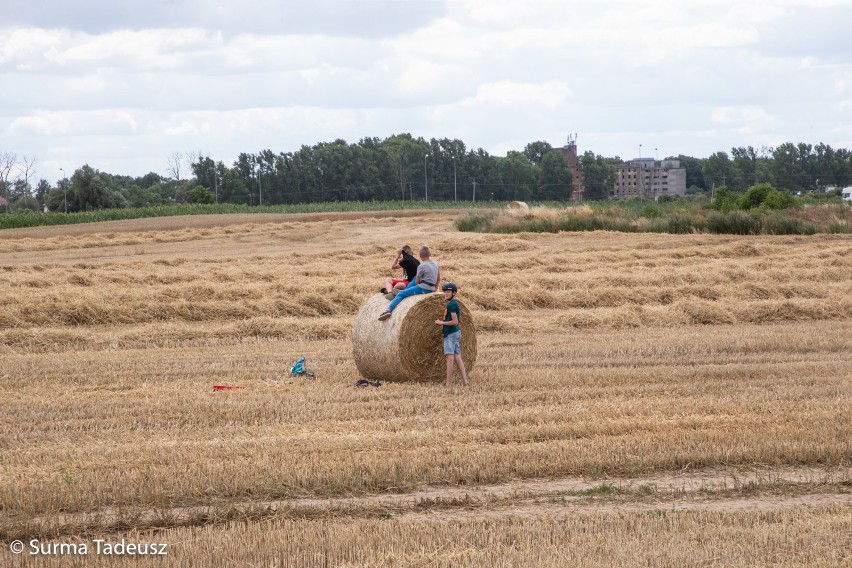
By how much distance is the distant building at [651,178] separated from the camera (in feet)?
563

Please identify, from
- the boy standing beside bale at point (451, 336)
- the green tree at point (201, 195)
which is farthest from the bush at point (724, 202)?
the green tree at point (201, 195)

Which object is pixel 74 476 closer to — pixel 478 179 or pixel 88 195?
pixel 88 195

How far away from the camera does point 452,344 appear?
1441cm

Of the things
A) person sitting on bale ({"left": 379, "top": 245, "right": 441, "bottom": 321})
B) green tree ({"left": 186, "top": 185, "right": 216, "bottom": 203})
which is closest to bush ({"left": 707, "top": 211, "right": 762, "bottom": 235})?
person sitting on bale ({"left": 379, "top": 245, "right": 441, "bottom": 321})

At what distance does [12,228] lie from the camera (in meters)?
65.6

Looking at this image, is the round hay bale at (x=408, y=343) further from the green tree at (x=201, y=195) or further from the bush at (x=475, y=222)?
the green tree at (x=201, y=195)

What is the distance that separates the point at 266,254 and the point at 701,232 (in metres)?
18.5

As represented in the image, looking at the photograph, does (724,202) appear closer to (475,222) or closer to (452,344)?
(475,222)

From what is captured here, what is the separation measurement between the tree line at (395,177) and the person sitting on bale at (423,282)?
8693cm

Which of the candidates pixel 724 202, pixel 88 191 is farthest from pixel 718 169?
pixel 724 202

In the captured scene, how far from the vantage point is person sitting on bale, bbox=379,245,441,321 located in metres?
15.3

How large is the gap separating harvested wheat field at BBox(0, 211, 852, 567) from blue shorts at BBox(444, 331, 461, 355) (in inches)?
19.3

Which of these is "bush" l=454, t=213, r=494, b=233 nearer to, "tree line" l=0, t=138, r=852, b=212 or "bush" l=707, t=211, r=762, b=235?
"bush" l=707, t=211, r=762, b=235

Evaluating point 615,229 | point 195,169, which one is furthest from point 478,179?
point 615,229
